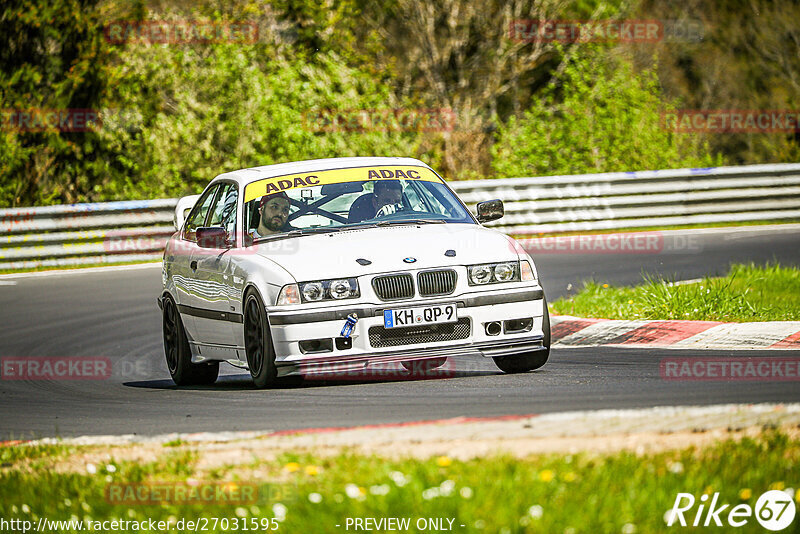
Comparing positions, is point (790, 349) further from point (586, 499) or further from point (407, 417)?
point (586, 499)

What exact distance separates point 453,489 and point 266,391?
4.05 metres

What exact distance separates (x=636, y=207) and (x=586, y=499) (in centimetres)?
1771

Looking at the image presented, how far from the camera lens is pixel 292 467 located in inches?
220

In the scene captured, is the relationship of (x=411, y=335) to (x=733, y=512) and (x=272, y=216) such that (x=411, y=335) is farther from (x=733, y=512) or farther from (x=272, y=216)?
(x=733, y=512)

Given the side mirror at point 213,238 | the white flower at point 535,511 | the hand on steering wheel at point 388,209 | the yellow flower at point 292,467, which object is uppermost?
the white flower at point 535,511

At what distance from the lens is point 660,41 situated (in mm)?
50062

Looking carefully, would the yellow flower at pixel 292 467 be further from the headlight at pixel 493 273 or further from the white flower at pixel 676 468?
the headlight at pixel 493 273

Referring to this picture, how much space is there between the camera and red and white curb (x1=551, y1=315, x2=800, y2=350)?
10.0 m

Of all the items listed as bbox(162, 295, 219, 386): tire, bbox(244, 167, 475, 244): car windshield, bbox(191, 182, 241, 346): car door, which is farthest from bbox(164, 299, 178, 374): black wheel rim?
bbox(244, 167, 475, 244): car windshield

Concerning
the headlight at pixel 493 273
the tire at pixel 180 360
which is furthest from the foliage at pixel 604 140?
the headlight at pixel 493 273

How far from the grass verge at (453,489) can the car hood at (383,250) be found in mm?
2767

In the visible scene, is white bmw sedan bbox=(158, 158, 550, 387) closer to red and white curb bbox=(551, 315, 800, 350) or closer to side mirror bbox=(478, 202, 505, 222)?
side mirror bbox=(478, 202, 505, 222)

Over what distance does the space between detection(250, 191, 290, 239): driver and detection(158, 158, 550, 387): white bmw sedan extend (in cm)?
1

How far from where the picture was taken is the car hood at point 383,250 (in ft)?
28.2
